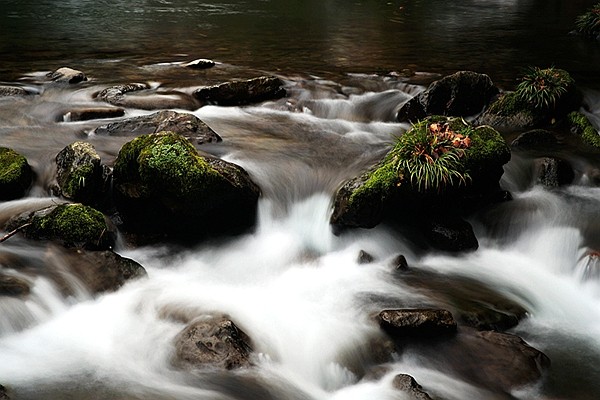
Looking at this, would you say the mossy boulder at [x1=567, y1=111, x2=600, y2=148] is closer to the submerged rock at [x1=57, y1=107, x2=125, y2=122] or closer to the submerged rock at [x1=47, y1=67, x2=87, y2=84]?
the submerged rock at [x1=57, y1=107, x2=125, y2=122]

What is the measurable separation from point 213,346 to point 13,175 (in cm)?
427

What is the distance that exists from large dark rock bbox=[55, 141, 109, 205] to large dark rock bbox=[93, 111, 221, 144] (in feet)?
6.35

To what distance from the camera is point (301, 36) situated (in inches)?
810

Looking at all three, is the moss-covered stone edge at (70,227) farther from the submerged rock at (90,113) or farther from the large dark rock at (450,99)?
the large dark rock at (450,99)

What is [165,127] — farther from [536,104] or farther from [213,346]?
[536,104]

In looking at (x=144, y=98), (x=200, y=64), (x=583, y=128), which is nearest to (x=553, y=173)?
(x=583, y=128)

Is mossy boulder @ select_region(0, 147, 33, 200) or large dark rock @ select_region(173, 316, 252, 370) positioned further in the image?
mossy boulder @ select_region(0, 147, 33, 200)

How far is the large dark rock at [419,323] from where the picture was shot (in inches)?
247

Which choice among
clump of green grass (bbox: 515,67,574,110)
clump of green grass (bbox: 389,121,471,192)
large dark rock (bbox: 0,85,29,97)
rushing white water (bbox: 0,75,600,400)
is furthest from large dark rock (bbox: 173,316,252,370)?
large dark rock (bbox: 0,85,29,97)

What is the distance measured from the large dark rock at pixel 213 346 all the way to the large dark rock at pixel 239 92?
7362mm

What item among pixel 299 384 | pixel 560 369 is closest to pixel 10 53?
pixel 299 384

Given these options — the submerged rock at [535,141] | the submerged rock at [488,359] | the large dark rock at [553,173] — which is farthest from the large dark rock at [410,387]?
the submerged rock at [535,141]

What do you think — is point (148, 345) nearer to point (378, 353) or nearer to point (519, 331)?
point (378, 353)

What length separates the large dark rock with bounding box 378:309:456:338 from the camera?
6.27 meters
